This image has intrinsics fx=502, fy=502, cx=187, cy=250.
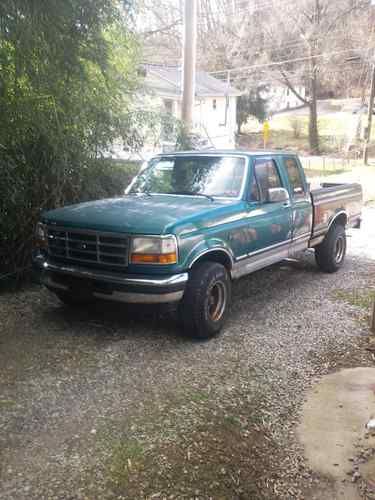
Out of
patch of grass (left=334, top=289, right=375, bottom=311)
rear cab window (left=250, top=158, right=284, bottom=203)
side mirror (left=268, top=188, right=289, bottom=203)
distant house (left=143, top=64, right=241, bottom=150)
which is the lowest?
patch of grass (left=334, top=289, right=375, bottom=311)

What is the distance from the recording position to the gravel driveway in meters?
2.78

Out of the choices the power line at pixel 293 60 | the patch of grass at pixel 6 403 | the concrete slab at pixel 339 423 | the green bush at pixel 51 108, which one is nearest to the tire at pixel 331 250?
the concrete slab at pixel 339 423

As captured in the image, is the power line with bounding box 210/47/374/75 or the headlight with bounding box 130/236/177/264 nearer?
the headlight with bounding box 130/236/177/264

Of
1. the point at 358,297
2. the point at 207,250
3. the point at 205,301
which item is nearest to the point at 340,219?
the point at 358,297

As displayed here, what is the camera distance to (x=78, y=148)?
595cm

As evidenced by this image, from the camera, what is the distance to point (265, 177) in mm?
5613

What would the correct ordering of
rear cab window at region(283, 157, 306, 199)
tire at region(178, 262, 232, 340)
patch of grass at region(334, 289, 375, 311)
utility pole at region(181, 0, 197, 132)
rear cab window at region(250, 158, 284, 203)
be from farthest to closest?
utility pole at region(181, 0, 197, 132)
rear cab window at region(283, 157, 306, 199)
patch of grass at region(334, 289, 375, 311)
rear cab window at region(250, 158, 284, 203)
tire at region(178, 262, 232, 340)

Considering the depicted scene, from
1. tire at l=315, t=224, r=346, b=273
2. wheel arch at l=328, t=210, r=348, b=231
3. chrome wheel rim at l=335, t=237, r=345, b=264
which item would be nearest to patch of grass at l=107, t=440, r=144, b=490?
tire at l=315, t=224, r=346, b=273

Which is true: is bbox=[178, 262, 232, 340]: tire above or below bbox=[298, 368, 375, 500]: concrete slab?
above

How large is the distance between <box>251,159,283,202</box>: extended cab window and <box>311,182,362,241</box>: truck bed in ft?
2.97

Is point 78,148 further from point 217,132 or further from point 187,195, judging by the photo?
point 217,132

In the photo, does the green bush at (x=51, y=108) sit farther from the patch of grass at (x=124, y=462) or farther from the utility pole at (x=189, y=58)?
the utility pole at (x=189, y=58)

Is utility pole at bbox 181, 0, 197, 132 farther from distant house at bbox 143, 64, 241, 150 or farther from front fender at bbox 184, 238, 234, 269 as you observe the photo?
distant house at bbox 143, 64, 241, 150

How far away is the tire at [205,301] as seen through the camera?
4.42 meters
